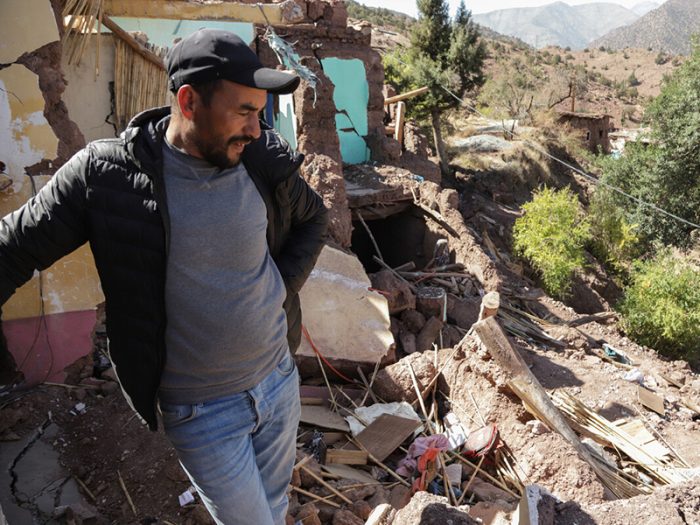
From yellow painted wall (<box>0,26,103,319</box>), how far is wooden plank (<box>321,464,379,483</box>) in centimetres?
235

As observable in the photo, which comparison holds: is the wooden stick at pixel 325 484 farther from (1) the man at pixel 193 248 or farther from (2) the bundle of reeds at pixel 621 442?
(2) the bundle of reeds at pixel 621 442

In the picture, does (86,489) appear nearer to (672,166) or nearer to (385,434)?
(385,434)

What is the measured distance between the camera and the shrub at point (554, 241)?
12.7 meters

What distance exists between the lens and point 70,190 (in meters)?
1.75

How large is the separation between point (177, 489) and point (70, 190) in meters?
2.37

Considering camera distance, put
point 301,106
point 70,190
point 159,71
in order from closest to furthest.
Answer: point 70,190, point 159,71, point 301,106

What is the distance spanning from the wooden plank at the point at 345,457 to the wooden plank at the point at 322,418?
0.33 meters

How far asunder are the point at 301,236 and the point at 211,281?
1.94 ft

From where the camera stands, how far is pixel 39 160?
438cm

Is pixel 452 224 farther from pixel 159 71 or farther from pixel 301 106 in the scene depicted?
pixel 159 71

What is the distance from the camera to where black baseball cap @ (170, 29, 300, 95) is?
171 centimetres

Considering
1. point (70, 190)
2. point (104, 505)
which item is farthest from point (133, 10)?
point (70, 190)

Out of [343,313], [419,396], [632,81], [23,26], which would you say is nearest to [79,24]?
[23,26]

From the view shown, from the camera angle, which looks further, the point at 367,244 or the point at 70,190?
the point at 367,244
